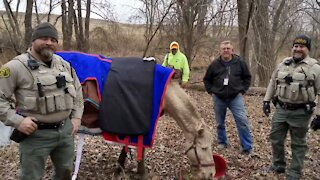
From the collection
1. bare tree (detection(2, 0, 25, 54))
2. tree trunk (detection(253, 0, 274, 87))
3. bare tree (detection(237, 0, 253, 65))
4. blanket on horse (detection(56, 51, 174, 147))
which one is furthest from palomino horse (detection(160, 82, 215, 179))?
tree trunk (detection(253, 0, 274, 87))

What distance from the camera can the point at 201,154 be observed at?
13.2 feet

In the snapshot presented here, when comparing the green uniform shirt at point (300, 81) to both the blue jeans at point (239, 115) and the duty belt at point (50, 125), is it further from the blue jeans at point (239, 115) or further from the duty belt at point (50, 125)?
the duty belt at point (50, 125)

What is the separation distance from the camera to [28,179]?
3.17 meters

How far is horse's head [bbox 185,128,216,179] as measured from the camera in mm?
3990

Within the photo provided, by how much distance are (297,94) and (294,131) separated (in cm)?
55

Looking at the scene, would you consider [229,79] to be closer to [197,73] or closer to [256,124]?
[256,124]

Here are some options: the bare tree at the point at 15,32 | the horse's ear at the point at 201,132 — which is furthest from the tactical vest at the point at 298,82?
the bare tree at the point at 15,32

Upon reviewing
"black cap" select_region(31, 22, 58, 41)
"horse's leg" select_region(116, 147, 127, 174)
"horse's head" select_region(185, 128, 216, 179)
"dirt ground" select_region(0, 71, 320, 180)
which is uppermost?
"black cap" select_region(31, 22, 58, 41)

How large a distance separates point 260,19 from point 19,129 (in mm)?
11536

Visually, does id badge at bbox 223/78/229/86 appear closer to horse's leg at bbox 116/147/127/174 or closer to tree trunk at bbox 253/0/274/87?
horse's leg at bbox 116/147/127/174

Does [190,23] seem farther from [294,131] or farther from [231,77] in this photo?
[294,131]

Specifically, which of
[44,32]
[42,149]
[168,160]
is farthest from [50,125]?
[168,160]

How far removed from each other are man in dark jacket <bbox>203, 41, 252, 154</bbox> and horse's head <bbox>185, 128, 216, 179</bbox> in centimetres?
190

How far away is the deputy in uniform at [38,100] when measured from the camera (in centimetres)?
299
